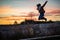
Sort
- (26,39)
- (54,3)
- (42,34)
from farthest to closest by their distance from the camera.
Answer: (54,3) < (42,34) < (26,39)

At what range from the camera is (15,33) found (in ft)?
13.4

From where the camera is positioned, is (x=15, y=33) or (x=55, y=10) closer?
(x=15, y=33)

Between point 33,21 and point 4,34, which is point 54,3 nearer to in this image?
point 33,21

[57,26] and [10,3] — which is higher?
[10,3]

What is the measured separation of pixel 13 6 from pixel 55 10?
96cm

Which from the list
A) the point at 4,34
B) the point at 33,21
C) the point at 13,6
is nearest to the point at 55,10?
the point at 33,21

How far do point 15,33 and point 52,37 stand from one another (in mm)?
785

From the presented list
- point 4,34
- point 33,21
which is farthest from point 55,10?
point 4,34

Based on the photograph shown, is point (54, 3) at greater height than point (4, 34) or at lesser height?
greater

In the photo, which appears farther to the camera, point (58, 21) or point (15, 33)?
point (58, 21)

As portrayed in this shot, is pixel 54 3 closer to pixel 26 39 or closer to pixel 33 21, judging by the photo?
pixel 33 21

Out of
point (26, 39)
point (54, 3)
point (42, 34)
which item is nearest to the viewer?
point (26, 39)


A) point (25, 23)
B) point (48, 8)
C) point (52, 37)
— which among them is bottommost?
point (52, 37)

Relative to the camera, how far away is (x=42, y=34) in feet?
14.0
